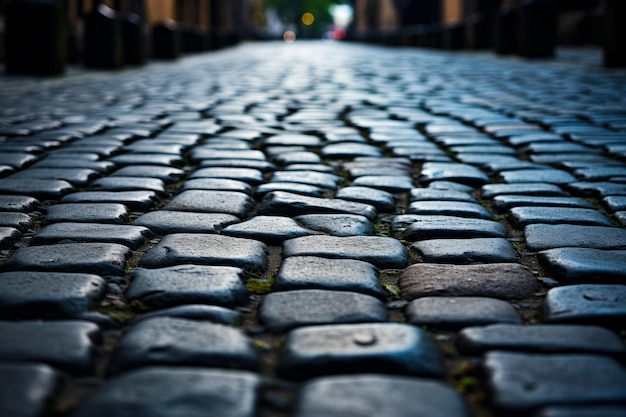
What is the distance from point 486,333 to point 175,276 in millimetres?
738

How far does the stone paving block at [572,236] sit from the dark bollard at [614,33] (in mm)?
7595

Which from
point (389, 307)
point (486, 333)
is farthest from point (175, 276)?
point (486, 333)

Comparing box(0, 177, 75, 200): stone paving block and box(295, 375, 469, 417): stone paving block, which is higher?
box(0, 177, 75, 200): stone paving block

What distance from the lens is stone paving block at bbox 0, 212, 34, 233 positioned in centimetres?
249

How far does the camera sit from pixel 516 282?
1995 mm

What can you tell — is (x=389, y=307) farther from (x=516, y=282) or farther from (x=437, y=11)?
(x=437, y=11)

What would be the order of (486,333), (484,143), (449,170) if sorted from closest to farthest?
(486,333), (449,170), (484,143)

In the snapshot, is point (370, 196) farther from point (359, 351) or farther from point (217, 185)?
point (359, 351)

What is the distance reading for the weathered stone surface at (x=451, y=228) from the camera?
8.11ft

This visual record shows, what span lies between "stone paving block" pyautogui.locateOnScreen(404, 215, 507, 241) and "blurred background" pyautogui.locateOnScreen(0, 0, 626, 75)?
762cm

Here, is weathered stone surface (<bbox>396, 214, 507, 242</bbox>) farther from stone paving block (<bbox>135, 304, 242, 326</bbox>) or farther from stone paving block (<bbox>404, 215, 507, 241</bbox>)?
stone paving block (<bbox>135, 304, 242, 326</bbox>)

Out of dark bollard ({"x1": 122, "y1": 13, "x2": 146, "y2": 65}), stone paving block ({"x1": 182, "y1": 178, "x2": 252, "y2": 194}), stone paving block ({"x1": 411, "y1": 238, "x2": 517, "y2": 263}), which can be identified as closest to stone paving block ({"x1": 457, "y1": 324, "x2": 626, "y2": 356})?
stone paving block ({"x1": 411, "y1": 238, "x2": 517, "y2": 263})

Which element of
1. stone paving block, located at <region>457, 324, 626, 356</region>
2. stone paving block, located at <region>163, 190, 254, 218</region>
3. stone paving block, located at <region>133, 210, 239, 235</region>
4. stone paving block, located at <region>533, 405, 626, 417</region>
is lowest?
stone paving block, located at <region>457, 324, 626, 356</region>

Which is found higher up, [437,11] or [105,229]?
[437,11]
